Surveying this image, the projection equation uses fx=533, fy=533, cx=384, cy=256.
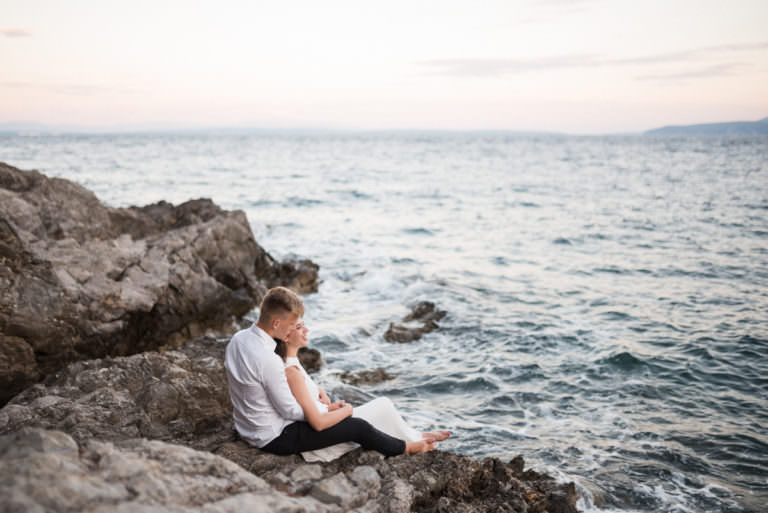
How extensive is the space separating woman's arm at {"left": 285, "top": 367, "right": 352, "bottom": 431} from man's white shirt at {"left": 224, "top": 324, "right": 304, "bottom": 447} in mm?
58

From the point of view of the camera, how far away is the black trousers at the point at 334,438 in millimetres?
4395

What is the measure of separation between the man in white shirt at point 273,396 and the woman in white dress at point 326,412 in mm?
63

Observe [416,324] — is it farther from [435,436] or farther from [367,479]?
[367,479]

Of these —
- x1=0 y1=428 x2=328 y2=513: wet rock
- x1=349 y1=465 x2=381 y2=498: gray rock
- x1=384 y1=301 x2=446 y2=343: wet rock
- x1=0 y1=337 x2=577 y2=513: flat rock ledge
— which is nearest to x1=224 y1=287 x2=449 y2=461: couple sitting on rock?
x1=0 y1=337 x2=577 y2=513: flat rock ledge

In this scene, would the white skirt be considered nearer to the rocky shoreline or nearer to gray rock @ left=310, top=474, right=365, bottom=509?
the rocky shoreline

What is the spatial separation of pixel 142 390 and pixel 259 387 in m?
1.80

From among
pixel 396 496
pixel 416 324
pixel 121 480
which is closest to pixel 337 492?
pixel 396 496

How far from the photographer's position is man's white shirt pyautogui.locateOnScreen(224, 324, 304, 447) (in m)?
4.27

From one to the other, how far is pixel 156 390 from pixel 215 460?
234 cm

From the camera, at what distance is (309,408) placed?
438cm

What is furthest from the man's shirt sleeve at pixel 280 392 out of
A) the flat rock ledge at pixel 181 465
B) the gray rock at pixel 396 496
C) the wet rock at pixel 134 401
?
the gray rock at pixel 396 496

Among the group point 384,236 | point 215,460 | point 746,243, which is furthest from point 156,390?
point 746,243

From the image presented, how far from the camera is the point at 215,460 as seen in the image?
334 cm

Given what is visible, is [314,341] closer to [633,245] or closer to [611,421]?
[611,421]
